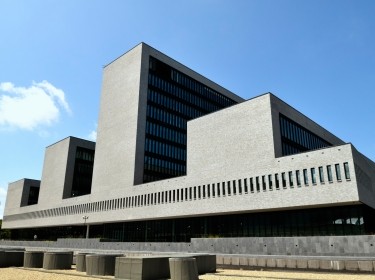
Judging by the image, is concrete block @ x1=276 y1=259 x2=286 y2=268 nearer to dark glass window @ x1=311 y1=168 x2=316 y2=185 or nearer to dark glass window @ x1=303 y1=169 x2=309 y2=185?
dark glass window @ x1=311 y1=168 x2=316 y2=185

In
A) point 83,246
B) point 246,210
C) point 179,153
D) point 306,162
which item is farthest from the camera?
point 179,153

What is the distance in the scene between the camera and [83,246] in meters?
58.1

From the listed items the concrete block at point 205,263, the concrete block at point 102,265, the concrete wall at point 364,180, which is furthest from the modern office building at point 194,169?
the concrete block at point 102,265

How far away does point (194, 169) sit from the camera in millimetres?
54219

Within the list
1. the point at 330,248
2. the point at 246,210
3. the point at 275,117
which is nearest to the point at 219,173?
the point at 246,210

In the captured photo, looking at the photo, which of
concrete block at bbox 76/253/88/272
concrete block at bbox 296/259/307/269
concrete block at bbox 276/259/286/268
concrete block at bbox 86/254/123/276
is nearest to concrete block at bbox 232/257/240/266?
concrete block at bbox 276/259/286/268

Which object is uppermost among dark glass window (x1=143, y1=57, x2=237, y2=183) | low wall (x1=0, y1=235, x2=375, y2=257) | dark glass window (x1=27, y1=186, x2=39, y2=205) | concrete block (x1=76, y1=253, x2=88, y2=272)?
dark glass window (x1=143, y1=57, x2=237, y2=183)

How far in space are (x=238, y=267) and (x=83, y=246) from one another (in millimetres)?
39271

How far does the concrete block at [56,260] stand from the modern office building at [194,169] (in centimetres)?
2558

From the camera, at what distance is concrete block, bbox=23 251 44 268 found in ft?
88.2

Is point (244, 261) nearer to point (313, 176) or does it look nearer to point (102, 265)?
point (102, 265)

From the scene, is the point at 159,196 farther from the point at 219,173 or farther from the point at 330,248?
the point at 330,248

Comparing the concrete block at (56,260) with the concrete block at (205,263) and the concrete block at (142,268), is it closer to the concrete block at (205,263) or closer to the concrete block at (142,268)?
the concrete block at (142,268)

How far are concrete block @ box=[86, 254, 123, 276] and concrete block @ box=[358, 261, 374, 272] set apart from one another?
16.5 m
